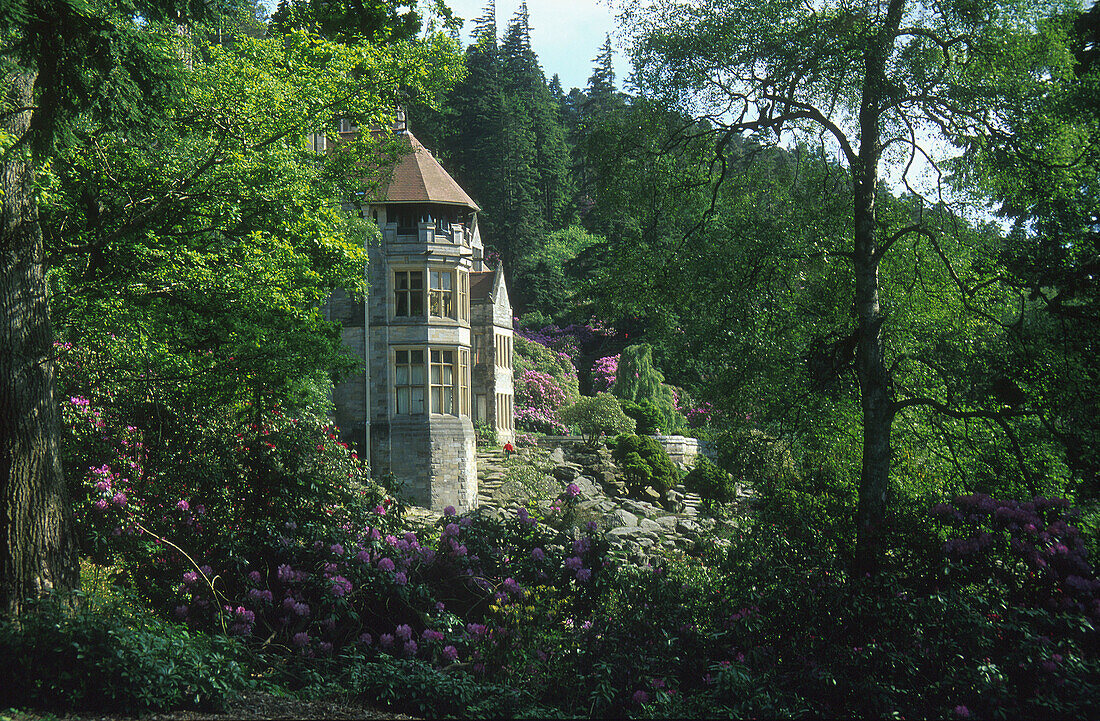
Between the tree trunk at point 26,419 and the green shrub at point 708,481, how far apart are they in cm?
2080

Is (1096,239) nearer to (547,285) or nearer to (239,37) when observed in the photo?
(239,37)

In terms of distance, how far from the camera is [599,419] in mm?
28594

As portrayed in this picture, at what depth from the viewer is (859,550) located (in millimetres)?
7652

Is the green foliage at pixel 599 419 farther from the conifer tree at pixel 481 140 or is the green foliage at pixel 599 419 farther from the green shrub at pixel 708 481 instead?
the conifer tree at pixel 481 140

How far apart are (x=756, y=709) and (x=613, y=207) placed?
6411 millimetres

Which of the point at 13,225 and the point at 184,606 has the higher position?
the point at 13,225

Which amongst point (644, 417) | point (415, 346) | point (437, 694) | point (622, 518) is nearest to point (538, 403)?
point (644, 417)

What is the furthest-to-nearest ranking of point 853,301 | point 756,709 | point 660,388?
1. point 660,388
2. point 853,301
3. point 756,709

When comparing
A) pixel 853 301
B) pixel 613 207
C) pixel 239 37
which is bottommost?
pixel 853 301

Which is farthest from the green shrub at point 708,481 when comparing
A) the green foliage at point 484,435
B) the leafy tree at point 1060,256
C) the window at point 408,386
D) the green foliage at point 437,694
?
the green foliage at point 437,694

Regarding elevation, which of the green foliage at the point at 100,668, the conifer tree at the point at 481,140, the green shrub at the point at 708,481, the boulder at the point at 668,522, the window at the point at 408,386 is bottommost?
the boulder at the point at 668,522

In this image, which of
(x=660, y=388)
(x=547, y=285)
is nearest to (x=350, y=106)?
(x=660, y=388)

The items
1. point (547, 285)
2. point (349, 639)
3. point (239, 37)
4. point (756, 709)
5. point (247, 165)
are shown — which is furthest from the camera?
point (547, 285)

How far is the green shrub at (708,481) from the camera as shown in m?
25.4
